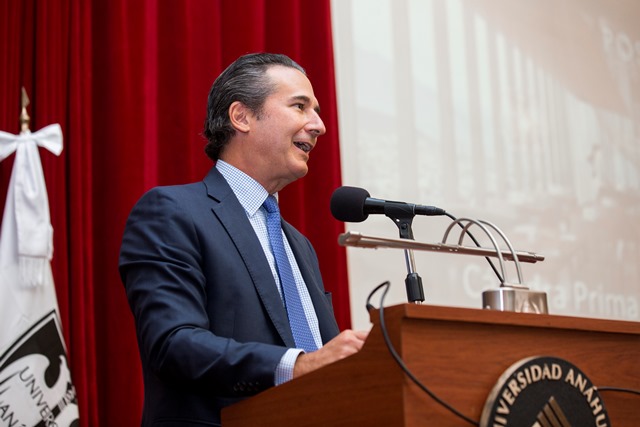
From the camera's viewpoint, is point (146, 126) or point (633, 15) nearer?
point (146, 126)

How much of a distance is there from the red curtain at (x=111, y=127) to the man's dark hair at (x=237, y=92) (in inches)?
29.1

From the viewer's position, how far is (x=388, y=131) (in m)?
4.37

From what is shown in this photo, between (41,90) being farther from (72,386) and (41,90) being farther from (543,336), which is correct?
(543,336)

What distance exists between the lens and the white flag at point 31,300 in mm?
2656

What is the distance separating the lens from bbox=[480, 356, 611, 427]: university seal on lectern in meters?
1.41

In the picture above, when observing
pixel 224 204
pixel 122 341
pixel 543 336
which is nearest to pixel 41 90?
pixel 122 341

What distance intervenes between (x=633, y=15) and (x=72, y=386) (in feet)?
15.4

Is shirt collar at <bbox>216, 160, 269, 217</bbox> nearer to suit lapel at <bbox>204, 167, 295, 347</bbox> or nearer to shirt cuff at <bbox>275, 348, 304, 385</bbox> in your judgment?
suit lapel at <bbox>204, 167, 295, 347</bbox>

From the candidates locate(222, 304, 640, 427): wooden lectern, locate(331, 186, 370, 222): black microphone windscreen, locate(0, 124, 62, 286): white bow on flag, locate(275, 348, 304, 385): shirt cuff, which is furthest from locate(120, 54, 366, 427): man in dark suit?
locate(0, 124, 62, 286): white bow on flag

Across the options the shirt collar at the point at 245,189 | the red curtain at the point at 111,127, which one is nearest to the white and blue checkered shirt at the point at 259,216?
the shirt collar at the point at 245,189

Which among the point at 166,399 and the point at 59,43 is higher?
the point at 59,43

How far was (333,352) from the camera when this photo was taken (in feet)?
5.32

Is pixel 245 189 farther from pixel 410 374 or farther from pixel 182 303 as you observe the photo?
pixel 410 374

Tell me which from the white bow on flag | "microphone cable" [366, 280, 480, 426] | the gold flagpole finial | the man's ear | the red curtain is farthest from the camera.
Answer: the red curtain
